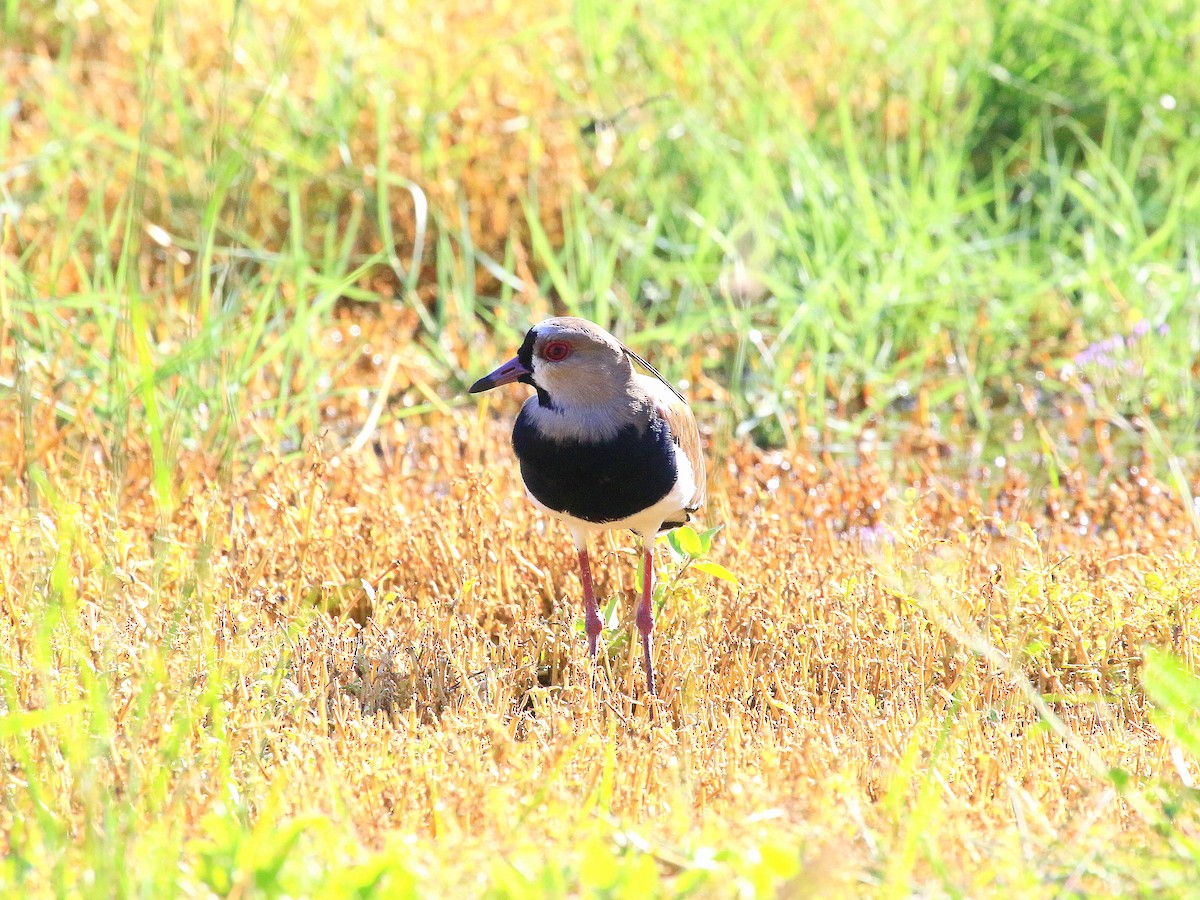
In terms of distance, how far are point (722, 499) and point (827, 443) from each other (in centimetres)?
123

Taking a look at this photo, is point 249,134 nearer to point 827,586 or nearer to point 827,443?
point 827,586

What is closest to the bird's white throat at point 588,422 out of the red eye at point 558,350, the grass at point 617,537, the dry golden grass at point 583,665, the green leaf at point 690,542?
the red eye at point 558,350

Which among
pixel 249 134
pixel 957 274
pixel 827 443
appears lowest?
pixel 827 443

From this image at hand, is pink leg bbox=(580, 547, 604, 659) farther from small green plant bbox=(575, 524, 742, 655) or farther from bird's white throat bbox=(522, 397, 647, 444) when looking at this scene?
bird's white throat bbox=(522, 397, 647, 444)

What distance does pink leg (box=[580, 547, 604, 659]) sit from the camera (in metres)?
3.84

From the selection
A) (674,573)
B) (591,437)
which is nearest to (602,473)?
(591,437)

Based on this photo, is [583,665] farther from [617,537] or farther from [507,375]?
[617,537]

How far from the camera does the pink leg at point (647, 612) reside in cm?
374

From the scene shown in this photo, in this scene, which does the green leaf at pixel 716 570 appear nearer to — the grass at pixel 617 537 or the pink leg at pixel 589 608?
the grass at pixel 617 537

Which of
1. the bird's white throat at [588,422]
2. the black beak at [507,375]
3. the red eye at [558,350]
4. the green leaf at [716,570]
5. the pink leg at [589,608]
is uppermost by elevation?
the red eye at [558,350]

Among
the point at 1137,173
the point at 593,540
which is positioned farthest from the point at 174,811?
the point at 1137,173

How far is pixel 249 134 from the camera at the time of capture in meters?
3.25

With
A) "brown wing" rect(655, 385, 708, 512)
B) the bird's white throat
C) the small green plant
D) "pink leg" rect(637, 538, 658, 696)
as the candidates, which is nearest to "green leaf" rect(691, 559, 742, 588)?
the small green plant

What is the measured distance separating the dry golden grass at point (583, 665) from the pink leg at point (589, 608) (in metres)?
0.07
